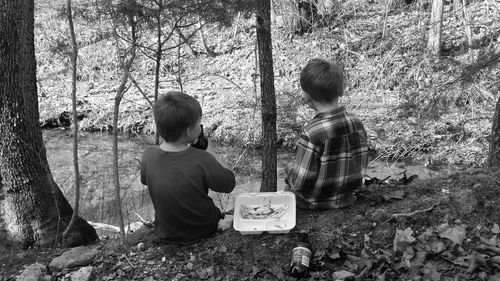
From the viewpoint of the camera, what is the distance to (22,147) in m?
4.15

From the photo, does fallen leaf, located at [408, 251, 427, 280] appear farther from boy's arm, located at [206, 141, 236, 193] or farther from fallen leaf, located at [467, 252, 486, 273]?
boy's arm, located at [206, 141, 236, 193]

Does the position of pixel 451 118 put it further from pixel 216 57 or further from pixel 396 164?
pixel 216 57

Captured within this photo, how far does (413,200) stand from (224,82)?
6.84m

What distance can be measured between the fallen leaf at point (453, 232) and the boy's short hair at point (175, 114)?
5.21ft

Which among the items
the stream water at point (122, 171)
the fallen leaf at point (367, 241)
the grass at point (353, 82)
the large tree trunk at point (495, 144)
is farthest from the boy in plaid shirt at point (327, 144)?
the grass at point (353, 82)

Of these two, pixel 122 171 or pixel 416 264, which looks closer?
pixel 416 264

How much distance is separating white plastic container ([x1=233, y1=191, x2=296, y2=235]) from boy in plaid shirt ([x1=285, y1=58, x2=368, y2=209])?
0.14m

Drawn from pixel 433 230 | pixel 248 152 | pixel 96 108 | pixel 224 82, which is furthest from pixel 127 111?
pixel 433 230

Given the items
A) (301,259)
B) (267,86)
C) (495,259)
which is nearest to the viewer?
(495,259)

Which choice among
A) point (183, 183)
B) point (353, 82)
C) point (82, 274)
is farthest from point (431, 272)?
point (353, 82)

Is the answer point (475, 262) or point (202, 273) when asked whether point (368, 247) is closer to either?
point (475, 262)

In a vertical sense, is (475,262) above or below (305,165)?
below

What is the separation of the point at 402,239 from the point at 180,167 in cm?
137

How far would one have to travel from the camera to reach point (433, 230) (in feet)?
8.82
